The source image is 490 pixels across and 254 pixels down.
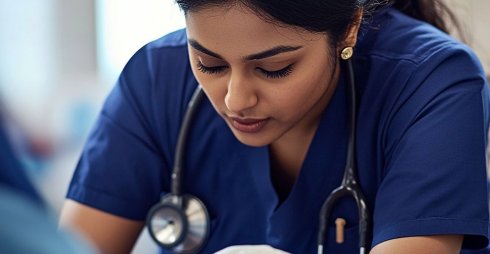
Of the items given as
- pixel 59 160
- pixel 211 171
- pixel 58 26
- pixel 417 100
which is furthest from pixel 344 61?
pixel 58 26

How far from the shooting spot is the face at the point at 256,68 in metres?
1.07

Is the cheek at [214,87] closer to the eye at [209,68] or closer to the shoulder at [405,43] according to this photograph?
the eye at [209,68]

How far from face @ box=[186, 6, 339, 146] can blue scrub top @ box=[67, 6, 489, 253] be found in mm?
92

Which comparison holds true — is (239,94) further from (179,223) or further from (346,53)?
(179,223)

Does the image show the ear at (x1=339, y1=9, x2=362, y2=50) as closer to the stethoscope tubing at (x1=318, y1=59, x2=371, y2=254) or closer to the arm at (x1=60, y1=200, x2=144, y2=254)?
the stethoscope tubing at (x1=318, y1=59, x2=371, y2=254)

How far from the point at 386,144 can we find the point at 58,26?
1.42 m

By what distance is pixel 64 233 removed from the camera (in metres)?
0.53

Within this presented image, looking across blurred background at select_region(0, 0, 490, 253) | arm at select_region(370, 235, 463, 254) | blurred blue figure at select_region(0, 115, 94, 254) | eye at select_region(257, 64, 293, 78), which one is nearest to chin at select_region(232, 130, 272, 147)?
eye at select_region(257, 64, 293, 78)

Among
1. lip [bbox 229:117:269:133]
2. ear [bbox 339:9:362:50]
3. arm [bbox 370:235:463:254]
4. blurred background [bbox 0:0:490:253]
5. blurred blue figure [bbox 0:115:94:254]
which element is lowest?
blurred background [bbox 0:0:490:253]

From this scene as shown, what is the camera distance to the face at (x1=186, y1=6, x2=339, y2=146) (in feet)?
3.50

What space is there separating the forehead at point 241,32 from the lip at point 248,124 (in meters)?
0.12

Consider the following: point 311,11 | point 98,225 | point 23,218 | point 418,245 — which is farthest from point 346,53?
point 23,218

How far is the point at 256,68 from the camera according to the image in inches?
43.7

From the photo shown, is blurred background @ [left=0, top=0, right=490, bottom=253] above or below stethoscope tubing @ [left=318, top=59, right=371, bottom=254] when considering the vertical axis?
below
